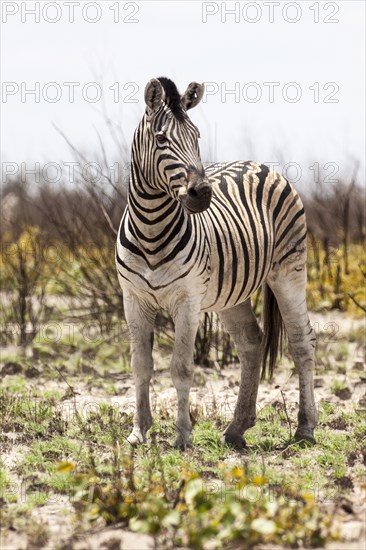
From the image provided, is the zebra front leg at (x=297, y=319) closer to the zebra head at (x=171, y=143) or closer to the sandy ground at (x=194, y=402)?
the sandy ground at (x=194, y=402)

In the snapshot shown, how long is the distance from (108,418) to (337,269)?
17.4ft

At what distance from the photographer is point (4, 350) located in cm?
906

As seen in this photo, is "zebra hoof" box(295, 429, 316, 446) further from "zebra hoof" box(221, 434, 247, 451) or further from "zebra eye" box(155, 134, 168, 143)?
"zebra eye" box(155, 134, 168, 143)

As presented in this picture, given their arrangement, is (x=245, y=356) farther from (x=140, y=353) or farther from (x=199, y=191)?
(x=199, y=191)

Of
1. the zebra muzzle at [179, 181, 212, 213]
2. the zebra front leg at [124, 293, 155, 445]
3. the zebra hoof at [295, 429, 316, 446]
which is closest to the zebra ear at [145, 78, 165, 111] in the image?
the zebra muzzle at [179, 181, 212, 213]

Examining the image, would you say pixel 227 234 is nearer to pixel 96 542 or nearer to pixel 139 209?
pixel 139 209

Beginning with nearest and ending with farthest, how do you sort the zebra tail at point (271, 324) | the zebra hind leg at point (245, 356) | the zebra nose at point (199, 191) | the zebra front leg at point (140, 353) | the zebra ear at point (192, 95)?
1. the zebra nose at point (199, 191)
2. the zebra ear at point (192, 95)
3. the zebra front leg at point (140, 353)
4. the zebra hind leg at point (245, 356)
5. the zebra tail at point (271, 324)

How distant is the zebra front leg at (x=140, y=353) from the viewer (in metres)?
5.30

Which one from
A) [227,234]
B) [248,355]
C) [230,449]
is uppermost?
[227,234]

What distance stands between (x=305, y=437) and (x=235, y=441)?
0.46 m

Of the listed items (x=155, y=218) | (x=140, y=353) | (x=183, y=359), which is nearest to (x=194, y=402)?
(x=140, y=353)

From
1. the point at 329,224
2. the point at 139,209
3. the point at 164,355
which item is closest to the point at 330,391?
the point at 164,355

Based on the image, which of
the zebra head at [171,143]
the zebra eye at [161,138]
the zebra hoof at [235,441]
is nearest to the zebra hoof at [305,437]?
the zebra hoof at [235,441]

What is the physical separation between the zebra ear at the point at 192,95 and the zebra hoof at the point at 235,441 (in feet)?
6.62
